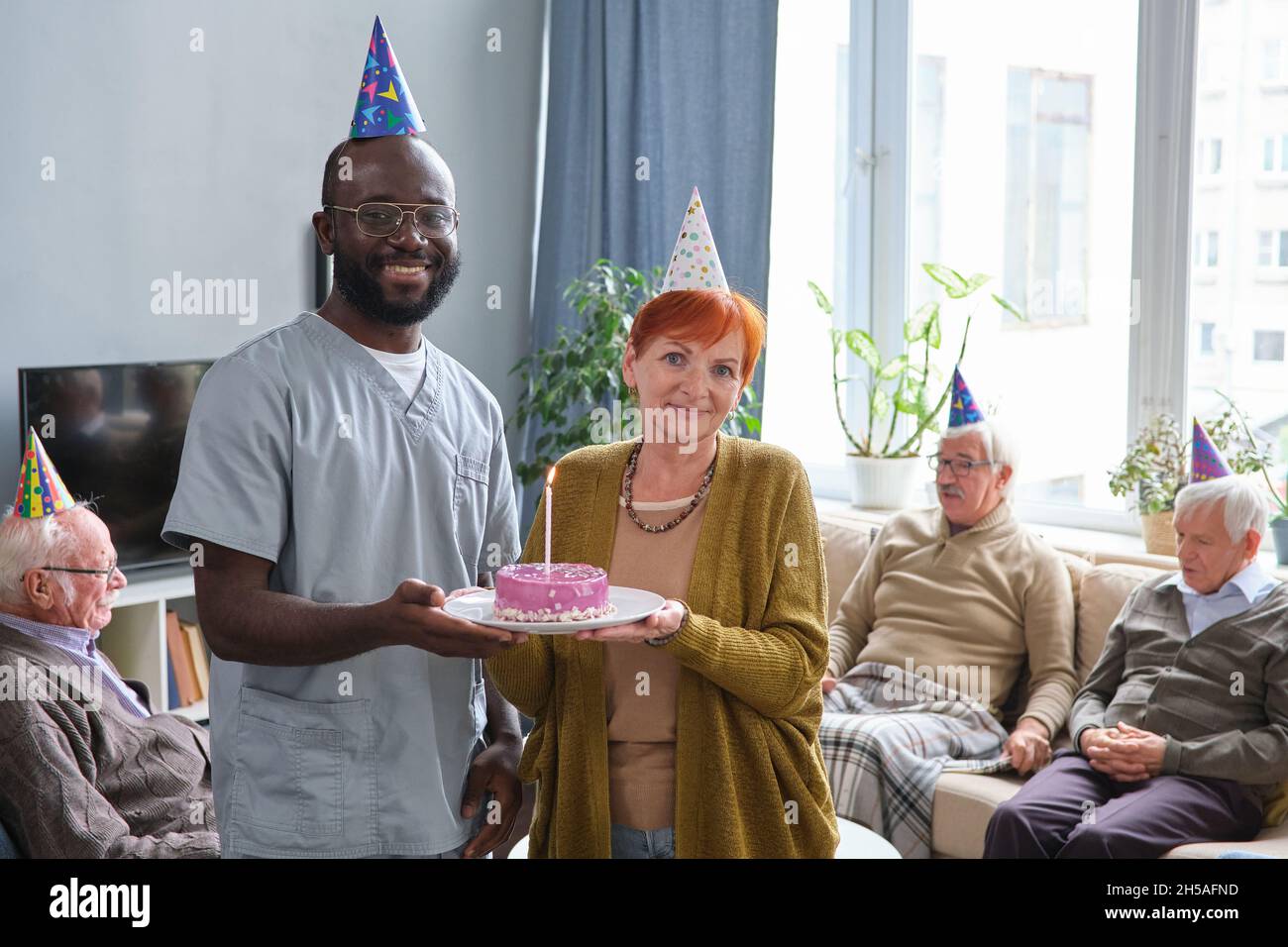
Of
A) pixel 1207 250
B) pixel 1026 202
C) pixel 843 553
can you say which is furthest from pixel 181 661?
pixel 1207 250

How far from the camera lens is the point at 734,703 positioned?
1.43 metres

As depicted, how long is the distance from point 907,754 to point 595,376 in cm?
172

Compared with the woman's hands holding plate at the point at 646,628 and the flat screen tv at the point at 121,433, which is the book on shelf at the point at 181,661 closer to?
the flat screen tv at the point at 121,433

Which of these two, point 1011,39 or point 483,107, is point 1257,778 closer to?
point 1011,39

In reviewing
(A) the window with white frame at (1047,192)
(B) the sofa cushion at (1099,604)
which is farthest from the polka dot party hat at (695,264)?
(A) the window with white frame at (1047,192)

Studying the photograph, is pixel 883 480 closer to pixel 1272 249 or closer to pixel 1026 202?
pixel 1026 202

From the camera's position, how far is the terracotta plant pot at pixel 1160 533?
3268 mm

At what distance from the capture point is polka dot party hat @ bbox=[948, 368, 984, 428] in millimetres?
3225

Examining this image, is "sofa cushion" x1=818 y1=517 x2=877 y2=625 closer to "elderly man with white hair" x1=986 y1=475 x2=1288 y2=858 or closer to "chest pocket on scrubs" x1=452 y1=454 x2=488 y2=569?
"elderly man with white hair" x1=986 y1=475 x2=1288 y2=858

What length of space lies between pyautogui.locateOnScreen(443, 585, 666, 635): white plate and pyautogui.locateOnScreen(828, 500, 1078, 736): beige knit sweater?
1816 mm

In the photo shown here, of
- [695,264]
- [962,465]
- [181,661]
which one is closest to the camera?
[695,264]

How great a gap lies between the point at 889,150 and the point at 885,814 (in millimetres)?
2306

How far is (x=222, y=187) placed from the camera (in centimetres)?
389
